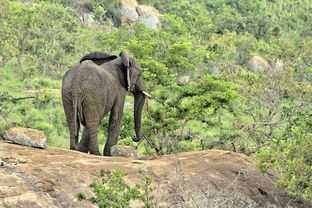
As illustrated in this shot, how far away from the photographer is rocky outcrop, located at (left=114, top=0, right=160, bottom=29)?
141 ft

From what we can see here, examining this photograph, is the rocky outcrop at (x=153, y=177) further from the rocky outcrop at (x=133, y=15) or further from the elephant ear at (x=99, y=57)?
the rocky outcrop at (x=133, y=15)

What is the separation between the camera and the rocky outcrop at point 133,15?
141ft

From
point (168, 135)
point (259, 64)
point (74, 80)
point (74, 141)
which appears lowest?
point (259, 64)

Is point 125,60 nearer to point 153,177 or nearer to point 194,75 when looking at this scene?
point 153,177

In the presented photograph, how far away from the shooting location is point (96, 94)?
877cm

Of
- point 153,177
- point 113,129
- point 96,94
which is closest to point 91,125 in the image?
point 96,94

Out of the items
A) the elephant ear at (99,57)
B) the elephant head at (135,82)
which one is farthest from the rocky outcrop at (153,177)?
the elephant ear at (99,57)

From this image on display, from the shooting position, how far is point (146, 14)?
4353 cm

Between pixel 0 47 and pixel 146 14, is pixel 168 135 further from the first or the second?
pixel 146 14

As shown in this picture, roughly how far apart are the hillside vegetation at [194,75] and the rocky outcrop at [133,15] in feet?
2.01

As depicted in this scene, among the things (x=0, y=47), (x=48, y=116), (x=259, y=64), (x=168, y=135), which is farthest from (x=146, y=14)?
(x=168, y=135)

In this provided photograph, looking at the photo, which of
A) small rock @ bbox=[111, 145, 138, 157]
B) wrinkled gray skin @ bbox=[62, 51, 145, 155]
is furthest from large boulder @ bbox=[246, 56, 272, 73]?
small rock @ bbox=[111, 145, 138, 157]

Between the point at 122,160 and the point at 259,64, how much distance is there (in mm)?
28222

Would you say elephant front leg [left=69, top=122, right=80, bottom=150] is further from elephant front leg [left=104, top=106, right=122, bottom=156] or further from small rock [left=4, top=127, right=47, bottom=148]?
small rock [left=4, top=127, right=47, bottom=148]
